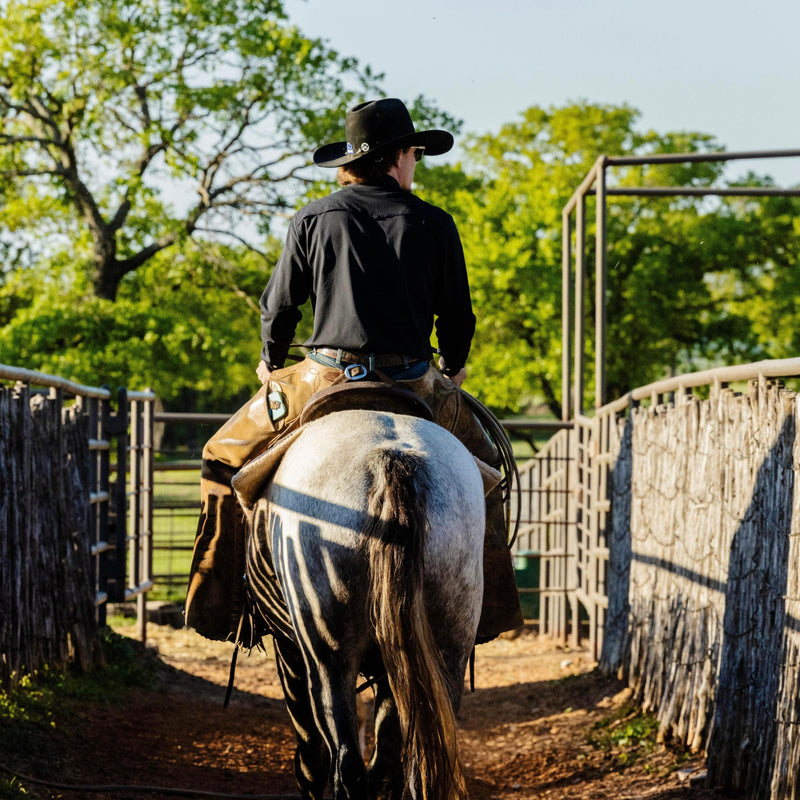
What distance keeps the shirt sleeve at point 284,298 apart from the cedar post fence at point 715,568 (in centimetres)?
176

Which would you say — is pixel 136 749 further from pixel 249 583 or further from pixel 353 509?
pixel 353 509

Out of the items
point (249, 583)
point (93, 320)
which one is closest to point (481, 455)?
point (249, 583)

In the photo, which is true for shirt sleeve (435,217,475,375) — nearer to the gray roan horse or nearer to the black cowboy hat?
the black cowboy hat

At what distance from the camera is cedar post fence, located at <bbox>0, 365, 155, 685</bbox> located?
517 centimetres

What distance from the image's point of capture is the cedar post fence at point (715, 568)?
3.68m

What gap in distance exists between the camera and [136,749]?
17.8ft

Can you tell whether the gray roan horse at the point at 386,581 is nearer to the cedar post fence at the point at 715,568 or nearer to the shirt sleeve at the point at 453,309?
the shirt sleeve at the point at 453,309

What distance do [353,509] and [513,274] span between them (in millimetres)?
20883

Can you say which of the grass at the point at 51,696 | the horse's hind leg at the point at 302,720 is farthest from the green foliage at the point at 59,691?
the horse's hind leg at the point at 302,720

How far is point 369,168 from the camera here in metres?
3.65

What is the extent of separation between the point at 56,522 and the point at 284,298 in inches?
118

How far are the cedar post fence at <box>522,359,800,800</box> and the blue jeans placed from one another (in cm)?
132

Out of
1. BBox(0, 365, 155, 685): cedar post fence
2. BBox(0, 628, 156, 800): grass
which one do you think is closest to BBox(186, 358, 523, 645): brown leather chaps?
BBox(0, 628, 156, 800): grass

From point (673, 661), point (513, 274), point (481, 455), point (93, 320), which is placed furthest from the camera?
point (513, 274)
